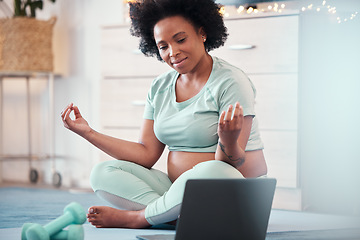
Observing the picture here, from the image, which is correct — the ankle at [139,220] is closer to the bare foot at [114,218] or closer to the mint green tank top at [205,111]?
the bare foot at [114,218]

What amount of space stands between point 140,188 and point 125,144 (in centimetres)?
16

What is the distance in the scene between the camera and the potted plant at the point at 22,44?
2994 millimetres

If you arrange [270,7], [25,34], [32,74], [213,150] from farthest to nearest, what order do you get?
[32,74]
[25,34]
[270,7]
[213,150]

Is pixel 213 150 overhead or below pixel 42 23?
below

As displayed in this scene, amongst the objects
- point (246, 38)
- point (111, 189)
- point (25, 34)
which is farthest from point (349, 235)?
point (25, 34)

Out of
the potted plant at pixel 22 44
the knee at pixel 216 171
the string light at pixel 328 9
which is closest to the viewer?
the knee at pixel 216 171

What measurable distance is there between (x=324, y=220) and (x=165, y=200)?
2.25ft

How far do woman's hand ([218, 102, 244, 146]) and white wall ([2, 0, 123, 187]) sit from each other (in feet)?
6.12

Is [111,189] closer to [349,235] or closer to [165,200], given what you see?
[165,200]

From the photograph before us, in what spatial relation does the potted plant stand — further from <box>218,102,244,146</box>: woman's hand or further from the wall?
<box>218,102,244,146</box>: woman's hand

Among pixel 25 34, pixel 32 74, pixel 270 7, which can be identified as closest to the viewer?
pixel 270 7

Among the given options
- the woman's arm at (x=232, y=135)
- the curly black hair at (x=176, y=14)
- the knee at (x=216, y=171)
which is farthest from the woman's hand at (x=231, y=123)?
the curly black hair at (x=176, y=14)

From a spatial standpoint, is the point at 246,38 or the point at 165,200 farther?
the point at 246,38

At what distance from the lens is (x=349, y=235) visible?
1499mm
